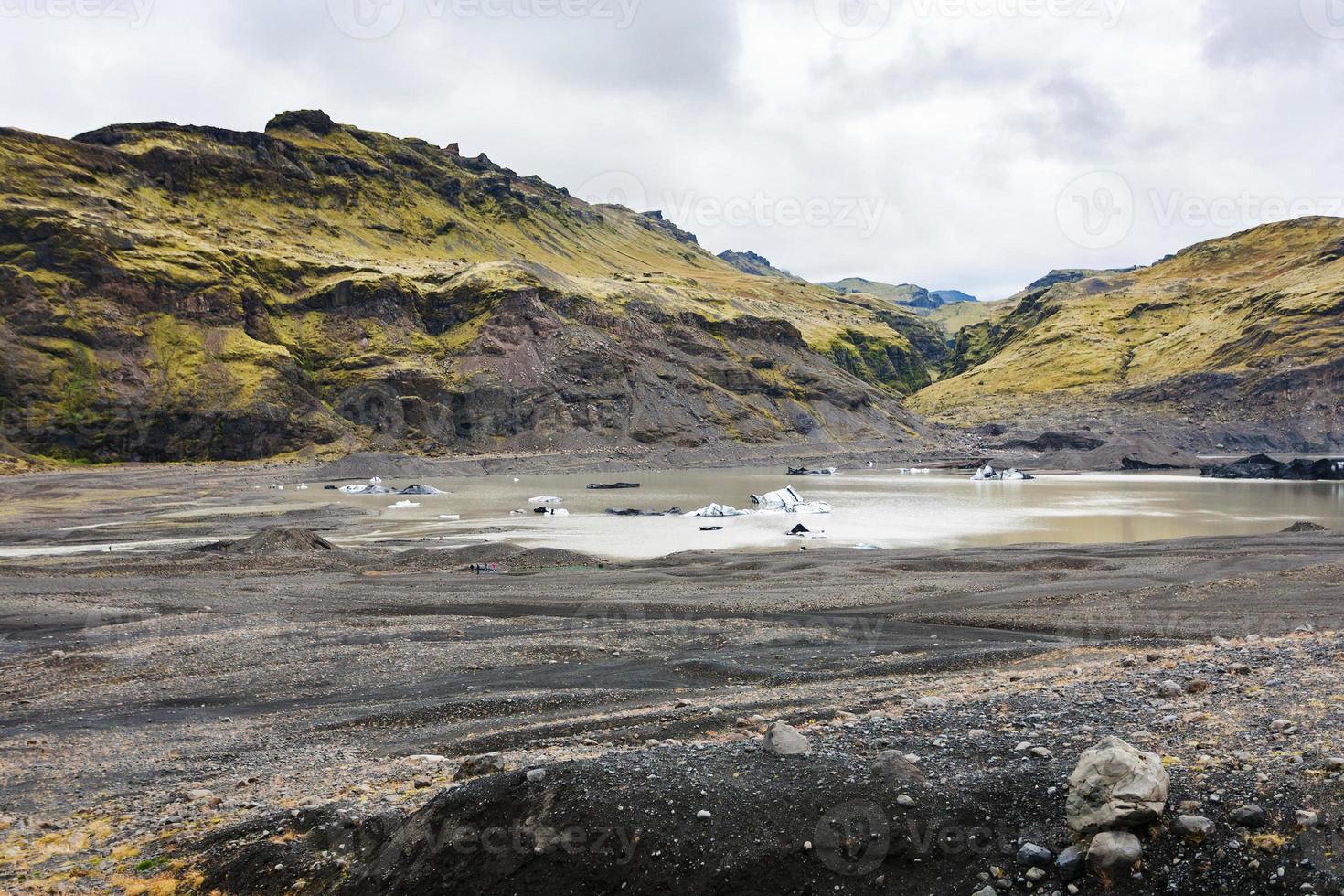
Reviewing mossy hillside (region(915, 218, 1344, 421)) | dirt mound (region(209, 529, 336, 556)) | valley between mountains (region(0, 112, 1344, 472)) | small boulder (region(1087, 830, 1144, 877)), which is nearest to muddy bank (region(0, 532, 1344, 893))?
small boulder (region(1087, 830, 1144, 877))

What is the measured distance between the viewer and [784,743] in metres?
7.33

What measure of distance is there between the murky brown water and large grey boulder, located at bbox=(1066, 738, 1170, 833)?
2610 centimetres

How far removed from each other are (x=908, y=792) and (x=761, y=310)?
176m

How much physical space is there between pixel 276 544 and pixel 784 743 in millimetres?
28584

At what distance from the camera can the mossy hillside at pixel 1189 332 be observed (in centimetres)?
12706

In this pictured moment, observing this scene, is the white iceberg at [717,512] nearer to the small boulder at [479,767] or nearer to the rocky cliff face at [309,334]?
the small boulder at [479,767]

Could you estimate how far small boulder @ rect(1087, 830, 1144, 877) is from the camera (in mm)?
5188

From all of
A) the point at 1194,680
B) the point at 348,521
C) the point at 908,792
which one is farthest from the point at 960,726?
the point at 348,521

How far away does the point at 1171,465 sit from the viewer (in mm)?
91750

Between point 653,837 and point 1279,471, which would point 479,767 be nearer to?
point 653,837
